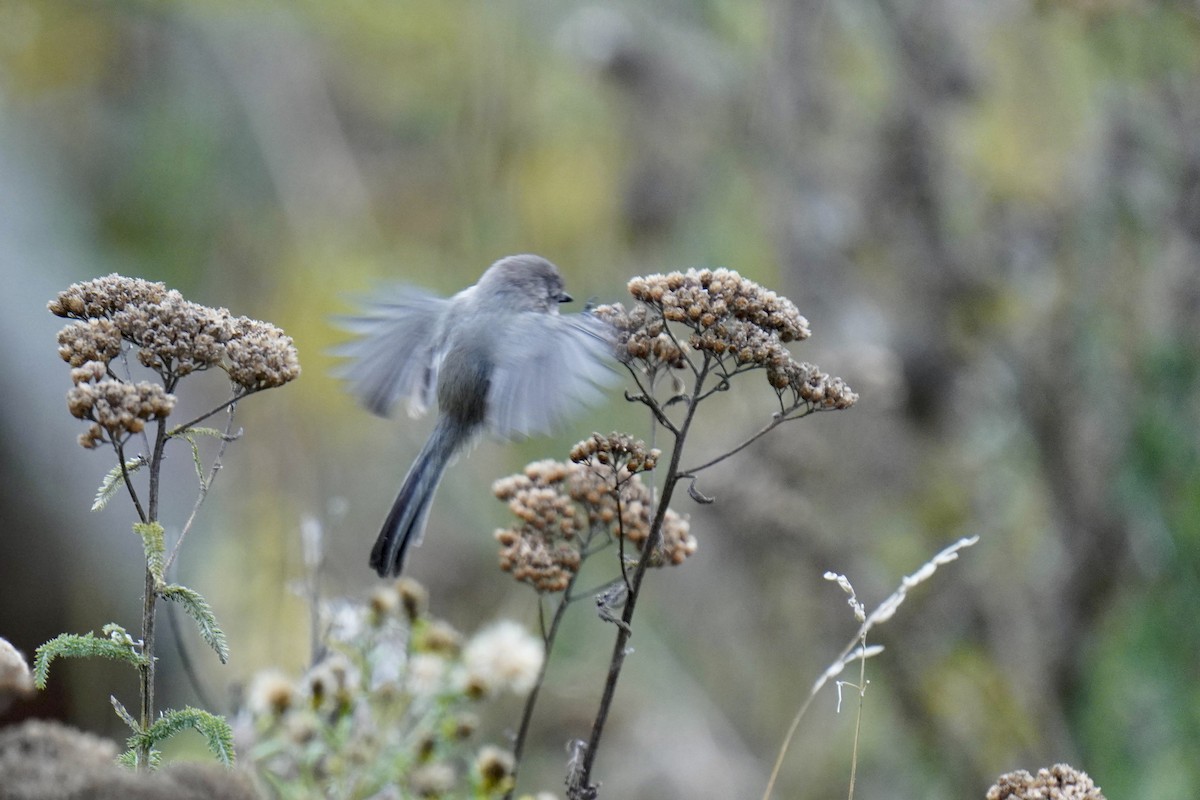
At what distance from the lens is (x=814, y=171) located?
5637 millimetres

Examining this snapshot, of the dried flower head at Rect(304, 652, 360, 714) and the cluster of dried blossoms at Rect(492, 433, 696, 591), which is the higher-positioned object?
the cluster of dried blossoms at Rect(492, 433, 696, 591)

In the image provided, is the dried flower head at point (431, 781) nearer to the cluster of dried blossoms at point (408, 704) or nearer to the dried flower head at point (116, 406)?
the cluster of dried blossoms at point (408, 704)

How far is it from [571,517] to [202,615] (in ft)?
2.29

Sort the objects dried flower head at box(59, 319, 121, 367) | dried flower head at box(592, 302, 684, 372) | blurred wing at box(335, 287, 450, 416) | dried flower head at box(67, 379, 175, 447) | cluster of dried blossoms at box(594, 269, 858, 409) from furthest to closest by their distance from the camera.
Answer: blurred wing at box(335, 287, 450, 416) < dried flower head at box(592, 302, 684, 372) < cluster of dried blossoms at box(594, 269, 858, 409) < dried flower head at box(59, 319, 121, 367) < dried flower head at box(67, 379, 175, 447)

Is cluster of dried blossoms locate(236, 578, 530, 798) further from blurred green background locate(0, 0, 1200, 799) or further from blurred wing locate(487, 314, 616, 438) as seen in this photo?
blurred green background locate(0, 0, 1200, 799)

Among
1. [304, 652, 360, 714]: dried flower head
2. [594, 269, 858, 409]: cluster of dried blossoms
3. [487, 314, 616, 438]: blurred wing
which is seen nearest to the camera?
[304, 652, 360, 714]: dried flower head

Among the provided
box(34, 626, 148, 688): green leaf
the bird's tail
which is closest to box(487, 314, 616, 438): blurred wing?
the bird's tail

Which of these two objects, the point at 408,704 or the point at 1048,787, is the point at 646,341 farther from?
the point at 1048,787

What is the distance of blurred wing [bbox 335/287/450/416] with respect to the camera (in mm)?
2723

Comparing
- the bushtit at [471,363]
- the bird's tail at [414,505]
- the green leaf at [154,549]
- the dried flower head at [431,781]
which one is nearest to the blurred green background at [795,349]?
the bird's tail at [414,505]

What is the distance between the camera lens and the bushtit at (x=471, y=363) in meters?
2.33

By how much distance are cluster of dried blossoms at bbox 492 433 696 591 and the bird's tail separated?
0.93ft

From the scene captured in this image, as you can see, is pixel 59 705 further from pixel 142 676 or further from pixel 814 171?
pixel 814 171

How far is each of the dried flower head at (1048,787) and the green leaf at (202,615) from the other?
103cm
